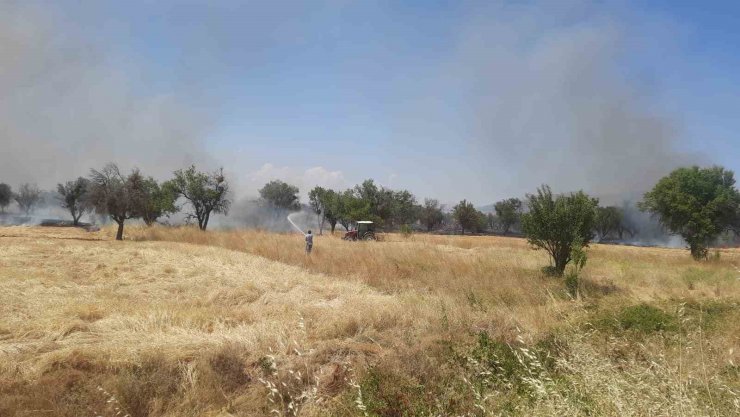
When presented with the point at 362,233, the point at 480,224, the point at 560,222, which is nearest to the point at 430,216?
the point at 480,224

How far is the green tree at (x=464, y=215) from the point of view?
77.4 meters

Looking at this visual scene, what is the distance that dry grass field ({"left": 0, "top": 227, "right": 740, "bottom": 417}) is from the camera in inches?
163

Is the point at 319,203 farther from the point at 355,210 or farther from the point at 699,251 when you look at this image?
the point at 699,251

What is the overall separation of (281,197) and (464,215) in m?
36.0

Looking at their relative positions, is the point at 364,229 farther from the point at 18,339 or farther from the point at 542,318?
the point at 18,339

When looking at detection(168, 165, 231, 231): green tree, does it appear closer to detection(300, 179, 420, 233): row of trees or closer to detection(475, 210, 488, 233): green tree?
detection(300, 179, 420, 233): row of trees

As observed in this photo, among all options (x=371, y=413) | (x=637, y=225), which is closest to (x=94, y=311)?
(x=371, y=413)

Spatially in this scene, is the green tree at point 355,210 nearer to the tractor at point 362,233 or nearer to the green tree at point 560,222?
the tractor at point 362,233

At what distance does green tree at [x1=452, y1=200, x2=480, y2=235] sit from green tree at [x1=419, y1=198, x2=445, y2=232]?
9.51 meters

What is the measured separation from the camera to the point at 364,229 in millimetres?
38906

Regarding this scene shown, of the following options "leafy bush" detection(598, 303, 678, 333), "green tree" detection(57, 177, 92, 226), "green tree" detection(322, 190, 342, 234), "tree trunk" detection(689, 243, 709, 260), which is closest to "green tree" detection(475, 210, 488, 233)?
"green tree" detection(322, 190, 342, 234)

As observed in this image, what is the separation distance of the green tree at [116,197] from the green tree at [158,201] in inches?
Answer: 52.6

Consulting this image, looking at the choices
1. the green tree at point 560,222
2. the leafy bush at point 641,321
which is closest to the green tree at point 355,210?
the green tree at point 560,222

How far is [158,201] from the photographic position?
1692 inches
